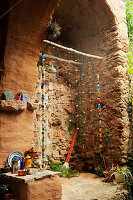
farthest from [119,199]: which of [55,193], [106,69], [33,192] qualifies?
[106,69]

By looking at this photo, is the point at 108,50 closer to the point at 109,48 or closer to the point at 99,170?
the point at 109,48

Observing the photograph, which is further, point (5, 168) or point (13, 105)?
point (13, 105)

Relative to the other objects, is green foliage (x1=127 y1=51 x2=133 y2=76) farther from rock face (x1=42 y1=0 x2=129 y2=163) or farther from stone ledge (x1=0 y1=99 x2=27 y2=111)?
stone ledge (x1=0 y1=99 x2=27 y2=111)

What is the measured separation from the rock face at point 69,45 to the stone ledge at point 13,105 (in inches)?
4.2

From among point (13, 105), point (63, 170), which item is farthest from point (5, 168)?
point (63, 170)

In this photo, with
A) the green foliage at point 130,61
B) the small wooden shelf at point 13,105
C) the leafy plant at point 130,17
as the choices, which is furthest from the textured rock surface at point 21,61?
the leafy plant at point 130,17

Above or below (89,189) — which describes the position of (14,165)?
above

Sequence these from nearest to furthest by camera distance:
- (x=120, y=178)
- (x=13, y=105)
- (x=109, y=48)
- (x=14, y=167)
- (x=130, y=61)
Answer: (x=14, y=167)
(x=13, y=105)
(x=120, y=178)
(x=130, y=61)
(x=109, y=48)

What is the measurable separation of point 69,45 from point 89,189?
424 cm

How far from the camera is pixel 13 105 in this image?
2662 mm

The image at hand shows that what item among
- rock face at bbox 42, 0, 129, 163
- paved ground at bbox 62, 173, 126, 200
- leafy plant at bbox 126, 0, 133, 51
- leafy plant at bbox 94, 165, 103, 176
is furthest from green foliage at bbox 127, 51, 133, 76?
paved ground at bbox 62, 173, 126, 200

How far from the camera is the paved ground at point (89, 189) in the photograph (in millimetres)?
2895

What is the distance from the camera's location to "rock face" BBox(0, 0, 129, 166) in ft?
8.96

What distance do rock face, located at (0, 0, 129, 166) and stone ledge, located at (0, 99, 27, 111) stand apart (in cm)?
11
